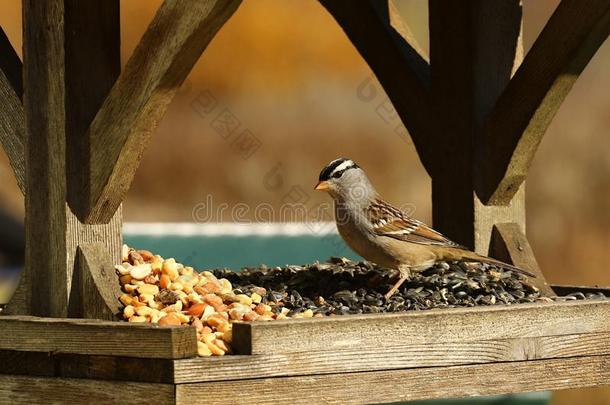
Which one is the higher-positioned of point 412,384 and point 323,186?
point 323,186

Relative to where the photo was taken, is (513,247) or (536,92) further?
(513,247)

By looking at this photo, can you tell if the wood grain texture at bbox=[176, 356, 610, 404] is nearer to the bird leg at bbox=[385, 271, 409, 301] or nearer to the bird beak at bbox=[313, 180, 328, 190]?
the bird leg at bbox=[385, 271, 409, 301]

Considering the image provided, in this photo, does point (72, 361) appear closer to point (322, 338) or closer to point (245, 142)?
point (322, 338)

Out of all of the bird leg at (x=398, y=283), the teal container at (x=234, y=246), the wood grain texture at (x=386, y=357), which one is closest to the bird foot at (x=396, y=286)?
the bird leg at (x=398, y=283)

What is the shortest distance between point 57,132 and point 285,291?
791mm

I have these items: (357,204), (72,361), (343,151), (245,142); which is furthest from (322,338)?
(245,142)

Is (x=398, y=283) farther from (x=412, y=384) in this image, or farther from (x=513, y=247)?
(x=412, y=384)

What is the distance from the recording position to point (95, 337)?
11.2 feet

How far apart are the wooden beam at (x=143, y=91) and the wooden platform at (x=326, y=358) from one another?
0.34m

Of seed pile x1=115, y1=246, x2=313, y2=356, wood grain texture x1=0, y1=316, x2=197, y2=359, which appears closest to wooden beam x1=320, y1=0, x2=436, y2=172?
seed pile x1=115, y1=246, x2=313, y2=356

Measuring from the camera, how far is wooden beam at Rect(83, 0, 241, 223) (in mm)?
3406

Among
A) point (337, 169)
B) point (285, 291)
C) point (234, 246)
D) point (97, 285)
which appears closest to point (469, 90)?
point (337, 169)

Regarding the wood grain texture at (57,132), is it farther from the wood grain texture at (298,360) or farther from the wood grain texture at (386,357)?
the wood grain texture at (386,357)

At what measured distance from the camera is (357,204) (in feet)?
14.8
